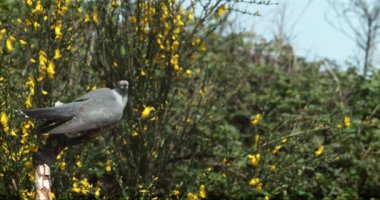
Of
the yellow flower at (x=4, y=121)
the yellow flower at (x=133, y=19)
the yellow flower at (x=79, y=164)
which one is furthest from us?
the yellow flower at (x=133, y=19)

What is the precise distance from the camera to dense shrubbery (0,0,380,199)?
427 cm

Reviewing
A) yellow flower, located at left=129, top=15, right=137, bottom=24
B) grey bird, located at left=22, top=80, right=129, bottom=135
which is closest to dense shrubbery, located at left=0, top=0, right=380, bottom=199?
yellow flower, located at left=129, top=15, right=137, bottom=24

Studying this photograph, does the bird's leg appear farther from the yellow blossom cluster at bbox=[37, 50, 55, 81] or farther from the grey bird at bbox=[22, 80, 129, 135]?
the yellow blossom cluster at bbox=[37, 50, 55, 81]

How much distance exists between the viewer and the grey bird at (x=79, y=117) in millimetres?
2799

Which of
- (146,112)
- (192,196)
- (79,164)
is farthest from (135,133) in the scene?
(192,196)

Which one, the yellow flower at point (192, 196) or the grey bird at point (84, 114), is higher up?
the grey bird at point (84, 114)

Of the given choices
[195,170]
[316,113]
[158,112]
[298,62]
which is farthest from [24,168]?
[298,62]

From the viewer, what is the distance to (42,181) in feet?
10.1

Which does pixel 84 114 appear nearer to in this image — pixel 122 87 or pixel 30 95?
pixel 122 87

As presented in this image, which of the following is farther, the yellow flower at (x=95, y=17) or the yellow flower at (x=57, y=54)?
the yellow flower at (x=95, y=17)

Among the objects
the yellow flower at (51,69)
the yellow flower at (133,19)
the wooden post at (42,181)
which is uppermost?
the yellow flower at (133,19)

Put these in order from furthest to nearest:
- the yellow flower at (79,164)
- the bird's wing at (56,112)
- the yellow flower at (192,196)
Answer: the yellow flower at (79,164) < the yellow flower at (192,196) < the bird's wing at (56,112)

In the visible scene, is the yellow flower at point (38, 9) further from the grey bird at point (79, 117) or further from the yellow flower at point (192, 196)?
the yellow flower at point (192, 196)

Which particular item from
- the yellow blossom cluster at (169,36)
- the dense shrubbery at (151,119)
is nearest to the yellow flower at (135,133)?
the dense shrubbery at (151,119)
